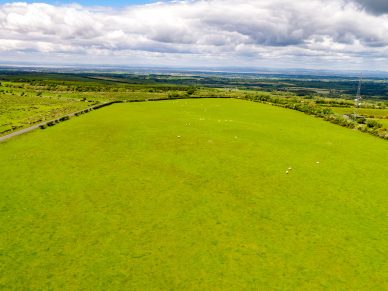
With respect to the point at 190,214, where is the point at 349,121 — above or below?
below

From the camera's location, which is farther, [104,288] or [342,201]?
[342,201]

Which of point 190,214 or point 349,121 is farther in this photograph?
point 349,121

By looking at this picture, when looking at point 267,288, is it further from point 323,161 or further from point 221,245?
point 323,161

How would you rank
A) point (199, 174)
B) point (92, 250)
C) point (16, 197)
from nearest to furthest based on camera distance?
point (92, 250) → point (16, 197) → point (199, 174)

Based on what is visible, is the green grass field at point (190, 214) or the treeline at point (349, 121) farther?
the treeline at point (349, 121)

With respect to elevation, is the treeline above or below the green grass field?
below

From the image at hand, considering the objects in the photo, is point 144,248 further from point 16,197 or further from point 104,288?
point 16,197

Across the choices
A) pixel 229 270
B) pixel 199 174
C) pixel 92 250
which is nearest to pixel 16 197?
pixel 92 250

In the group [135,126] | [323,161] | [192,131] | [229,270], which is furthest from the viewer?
[135,126]
